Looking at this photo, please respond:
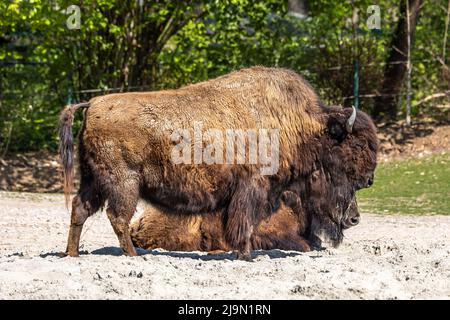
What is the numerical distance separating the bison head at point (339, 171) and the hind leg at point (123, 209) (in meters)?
1.80

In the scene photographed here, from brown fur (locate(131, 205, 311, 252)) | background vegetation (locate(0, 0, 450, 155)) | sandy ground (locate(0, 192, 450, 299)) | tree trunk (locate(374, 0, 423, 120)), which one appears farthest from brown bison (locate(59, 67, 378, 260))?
tree trunk (locate(374, 0, 423, 120))

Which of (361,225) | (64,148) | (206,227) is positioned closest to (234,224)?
(206,227)

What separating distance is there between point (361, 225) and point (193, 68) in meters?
8.20

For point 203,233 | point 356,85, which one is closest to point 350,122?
point 203,233

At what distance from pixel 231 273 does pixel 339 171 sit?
2.15 metres

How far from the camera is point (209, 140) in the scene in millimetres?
8914

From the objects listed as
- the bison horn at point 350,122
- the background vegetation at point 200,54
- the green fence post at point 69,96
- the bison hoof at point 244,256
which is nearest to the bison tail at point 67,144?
the bison hoof at point 244,256

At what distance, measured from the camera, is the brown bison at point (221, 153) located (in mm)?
8742

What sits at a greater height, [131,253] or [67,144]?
[67,144]

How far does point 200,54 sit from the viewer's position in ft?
66.8

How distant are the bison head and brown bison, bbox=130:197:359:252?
0.12m

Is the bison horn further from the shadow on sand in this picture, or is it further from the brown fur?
the shadow on sand

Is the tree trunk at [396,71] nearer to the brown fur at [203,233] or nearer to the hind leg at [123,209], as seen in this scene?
the brown fur at [203,233]

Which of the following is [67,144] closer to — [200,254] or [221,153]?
[221,153]
